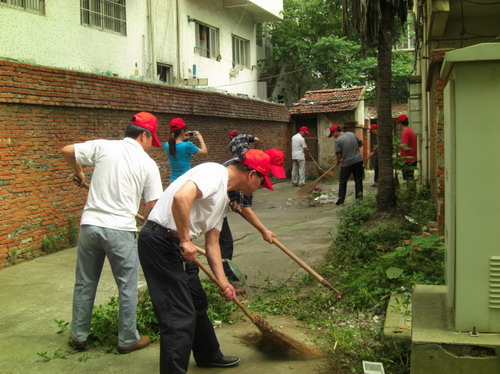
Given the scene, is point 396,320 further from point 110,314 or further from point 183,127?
point 183,127

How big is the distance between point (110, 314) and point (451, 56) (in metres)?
3.46

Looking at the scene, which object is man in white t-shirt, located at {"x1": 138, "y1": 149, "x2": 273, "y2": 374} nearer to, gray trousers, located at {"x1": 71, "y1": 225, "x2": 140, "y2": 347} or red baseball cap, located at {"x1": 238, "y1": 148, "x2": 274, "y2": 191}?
red baseball cap, located at {"x1": 238, "y1": 148, "x2": 274, "y2": 191}

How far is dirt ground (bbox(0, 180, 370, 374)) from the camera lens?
4.05m

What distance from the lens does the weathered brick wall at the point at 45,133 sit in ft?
23.9

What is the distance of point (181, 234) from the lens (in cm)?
327

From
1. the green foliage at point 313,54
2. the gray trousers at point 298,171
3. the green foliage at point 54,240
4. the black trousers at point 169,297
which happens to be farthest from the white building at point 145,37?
the black trousers at point 169,297

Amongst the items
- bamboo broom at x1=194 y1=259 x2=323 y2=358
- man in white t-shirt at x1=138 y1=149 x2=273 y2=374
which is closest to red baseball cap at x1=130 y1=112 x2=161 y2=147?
man in white t-shirt at x1=138 y1=149 x2=273 y2=374

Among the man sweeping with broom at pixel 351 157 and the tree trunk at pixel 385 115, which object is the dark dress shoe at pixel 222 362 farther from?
the man sweeping with broom at pixel 351 157

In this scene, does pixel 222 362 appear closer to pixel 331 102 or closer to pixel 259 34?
pixel 331 102

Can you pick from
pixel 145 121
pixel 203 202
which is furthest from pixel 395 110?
pixel 203 202

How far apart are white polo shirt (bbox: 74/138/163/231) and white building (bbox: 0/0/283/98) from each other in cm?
470

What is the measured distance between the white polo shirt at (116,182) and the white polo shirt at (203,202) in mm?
878

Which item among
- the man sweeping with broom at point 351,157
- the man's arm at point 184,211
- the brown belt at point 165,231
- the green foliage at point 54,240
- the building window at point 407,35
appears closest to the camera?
the man's arm at point 184,211

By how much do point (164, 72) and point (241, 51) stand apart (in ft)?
18.5
